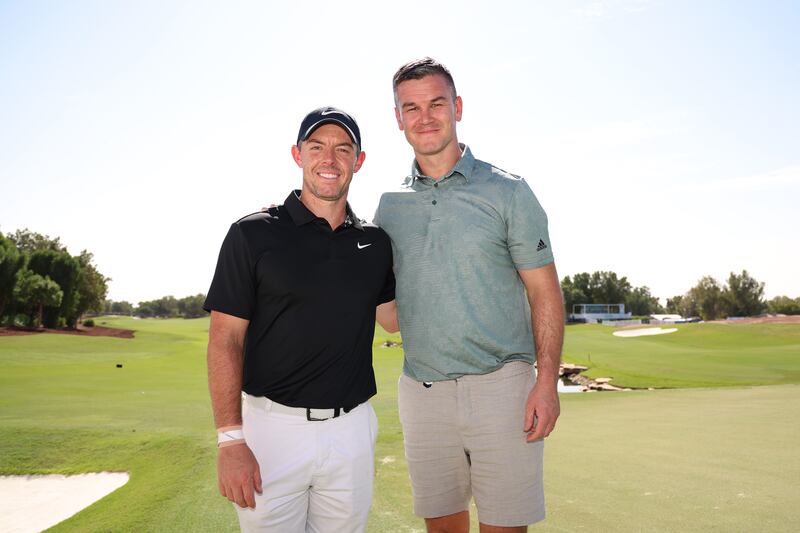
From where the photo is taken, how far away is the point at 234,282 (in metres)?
2.94

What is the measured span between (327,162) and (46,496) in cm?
590

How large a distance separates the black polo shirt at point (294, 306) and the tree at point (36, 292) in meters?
50.4

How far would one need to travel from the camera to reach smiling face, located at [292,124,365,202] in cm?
322

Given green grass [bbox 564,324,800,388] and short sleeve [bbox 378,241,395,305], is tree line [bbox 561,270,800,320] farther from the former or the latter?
short sleeve [bbox 378,241,395,305]

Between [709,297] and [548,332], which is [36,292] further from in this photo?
[709,297]

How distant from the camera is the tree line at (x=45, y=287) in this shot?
45125 mm

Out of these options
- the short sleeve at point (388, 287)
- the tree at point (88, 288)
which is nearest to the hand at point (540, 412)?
the short sleeve at point (388, 287)

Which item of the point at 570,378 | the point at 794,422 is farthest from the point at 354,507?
the point at 570,378

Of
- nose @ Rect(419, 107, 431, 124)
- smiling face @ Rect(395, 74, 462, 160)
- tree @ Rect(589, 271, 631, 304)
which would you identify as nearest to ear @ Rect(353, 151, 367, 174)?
smiling face @ Rect(395, 74, 462, 160)

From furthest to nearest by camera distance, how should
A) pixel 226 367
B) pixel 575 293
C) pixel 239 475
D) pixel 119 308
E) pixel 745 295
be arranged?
pixel 119 308, pixel 575 293, pixel 745 295, pixel 226 367, pixel 239 475

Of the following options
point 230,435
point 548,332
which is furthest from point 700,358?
point 230,435

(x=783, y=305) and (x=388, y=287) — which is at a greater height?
(x=783, y=305)

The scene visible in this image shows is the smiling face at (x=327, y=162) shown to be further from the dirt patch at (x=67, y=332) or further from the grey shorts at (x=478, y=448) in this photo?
the dirt patch at (x=67, y=332)

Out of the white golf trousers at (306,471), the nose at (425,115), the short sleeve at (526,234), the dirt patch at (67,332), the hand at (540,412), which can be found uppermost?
the nose at (425,115)
